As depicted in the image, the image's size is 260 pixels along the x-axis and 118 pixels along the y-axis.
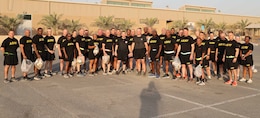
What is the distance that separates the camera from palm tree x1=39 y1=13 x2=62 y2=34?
117 feet

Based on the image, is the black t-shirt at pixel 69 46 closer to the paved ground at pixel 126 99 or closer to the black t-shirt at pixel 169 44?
the paved ground at pixel 126 99

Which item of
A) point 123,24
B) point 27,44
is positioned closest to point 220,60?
point 27,44

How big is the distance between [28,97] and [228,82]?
654 cm

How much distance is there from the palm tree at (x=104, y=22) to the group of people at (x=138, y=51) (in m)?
29.5

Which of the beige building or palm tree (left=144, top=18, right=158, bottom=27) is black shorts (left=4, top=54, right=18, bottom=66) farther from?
palm tree (left=144, top=18, right=158, bottom=27)

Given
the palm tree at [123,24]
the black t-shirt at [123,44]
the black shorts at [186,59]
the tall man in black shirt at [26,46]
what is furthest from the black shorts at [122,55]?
the palm tree at [123,24]

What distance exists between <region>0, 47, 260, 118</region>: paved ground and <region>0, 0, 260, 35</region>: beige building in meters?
29.8

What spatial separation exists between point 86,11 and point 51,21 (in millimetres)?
7075

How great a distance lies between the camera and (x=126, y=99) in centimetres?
671

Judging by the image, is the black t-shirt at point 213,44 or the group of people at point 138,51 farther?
the black t-shirt at point 213,44

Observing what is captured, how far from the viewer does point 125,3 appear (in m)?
51.4

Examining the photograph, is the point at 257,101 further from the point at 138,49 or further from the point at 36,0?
the point at 36,0

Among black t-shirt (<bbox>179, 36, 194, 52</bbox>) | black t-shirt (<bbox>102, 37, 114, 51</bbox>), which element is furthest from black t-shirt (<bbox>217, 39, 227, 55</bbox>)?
black t-shirt (<bbox>102, 37, 114, 51</bbox>)

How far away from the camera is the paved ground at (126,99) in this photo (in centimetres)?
552
